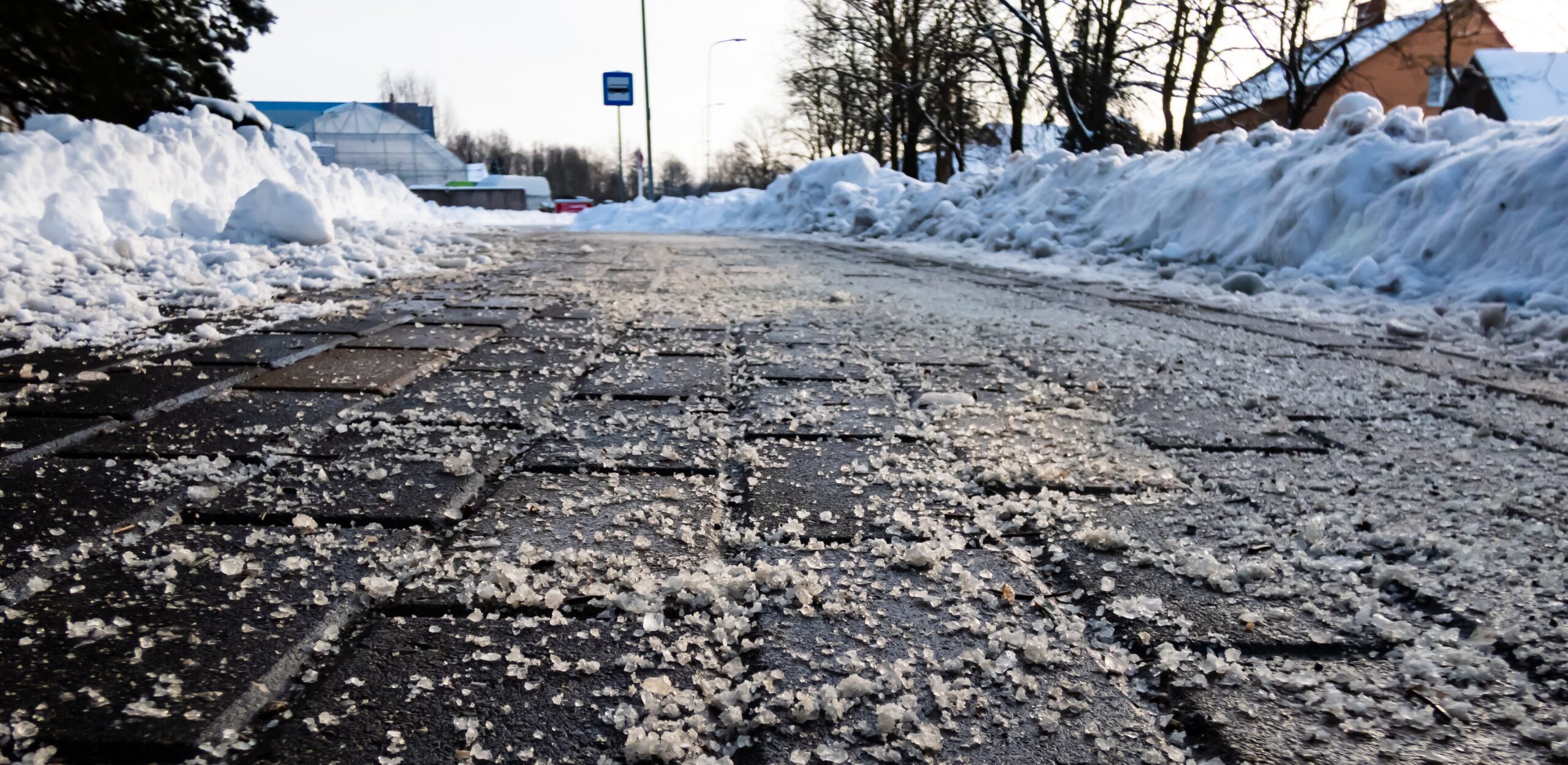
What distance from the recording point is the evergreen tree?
589 cm

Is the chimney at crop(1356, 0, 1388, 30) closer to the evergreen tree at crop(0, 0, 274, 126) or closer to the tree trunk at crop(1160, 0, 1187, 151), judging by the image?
the tree trunk at crop(1160, 0, 1187, 151)

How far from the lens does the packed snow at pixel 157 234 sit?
3301mm

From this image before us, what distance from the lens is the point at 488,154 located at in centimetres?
7238

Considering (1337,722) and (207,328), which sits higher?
(207,328)

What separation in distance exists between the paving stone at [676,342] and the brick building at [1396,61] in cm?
2040

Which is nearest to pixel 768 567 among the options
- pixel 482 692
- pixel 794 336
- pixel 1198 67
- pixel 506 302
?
pixel 482 692

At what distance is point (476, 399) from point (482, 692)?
135 centimetres

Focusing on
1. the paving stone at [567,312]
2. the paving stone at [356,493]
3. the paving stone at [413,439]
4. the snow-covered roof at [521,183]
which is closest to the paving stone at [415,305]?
the paving stone at [567,312]

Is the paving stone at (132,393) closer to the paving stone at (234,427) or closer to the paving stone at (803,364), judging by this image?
the paving stone at (234,427)

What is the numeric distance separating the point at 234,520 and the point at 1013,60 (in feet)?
54.0

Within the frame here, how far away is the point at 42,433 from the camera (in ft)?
5.63

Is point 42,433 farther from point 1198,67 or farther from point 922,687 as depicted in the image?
point 1198,67

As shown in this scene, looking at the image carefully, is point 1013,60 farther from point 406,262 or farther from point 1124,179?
point 406,262

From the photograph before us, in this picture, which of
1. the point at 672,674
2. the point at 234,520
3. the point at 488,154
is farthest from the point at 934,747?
the point at 488,154
